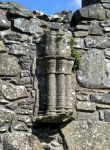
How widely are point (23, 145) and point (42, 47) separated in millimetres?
1281

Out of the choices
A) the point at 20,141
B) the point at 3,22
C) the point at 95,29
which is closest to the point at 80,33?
the point at 95,29

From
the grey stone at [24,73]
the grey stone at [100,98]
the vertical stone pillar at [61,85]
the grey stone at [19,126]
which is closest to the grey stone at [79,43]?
the vertical stone pillar at [61,85]

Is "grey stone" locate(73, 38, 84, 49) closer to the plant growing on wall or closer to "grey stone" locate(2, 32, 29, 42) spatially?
the plant growing on wall

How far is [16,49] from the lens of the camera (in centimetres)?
630

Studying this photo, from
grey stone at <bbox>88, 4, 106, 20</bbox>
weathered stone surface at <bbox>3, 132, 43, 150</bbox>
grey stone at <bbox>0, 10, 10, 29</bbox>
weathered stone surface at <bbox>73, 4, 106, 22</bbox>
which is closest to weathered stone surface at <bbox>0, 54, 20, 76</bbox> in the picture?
grey stone at <bbox>0, 10, 10, 29</bbox>

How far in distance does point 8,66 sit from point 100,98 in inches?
51.8

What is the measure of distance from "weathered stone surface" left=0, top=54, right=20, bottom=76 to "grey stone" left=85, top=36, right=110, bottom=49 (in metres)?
1.08

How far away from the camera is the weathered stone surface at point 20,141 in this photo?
5957 mm

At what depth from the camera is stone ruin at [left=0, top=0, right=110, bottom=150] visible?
20.1 feet

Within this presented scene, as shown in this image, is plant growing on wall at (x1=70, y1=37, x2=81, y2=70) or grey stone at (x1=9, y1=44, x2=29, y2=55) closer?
grey stone at (x1=9, y1=44, x2=29, y2=55)

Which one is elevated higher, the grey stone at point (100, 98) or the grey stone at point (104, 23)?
the grey stone at point (104, 23)

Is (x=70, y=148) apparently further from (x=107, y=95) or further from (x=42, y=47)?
(x=42, y=47)

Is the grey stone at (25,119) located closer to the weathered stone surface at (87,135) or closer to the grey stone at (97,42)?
the weathered stone surface at (87,135)

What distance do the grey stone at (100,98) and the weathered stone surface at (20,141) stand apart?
0.99 m
